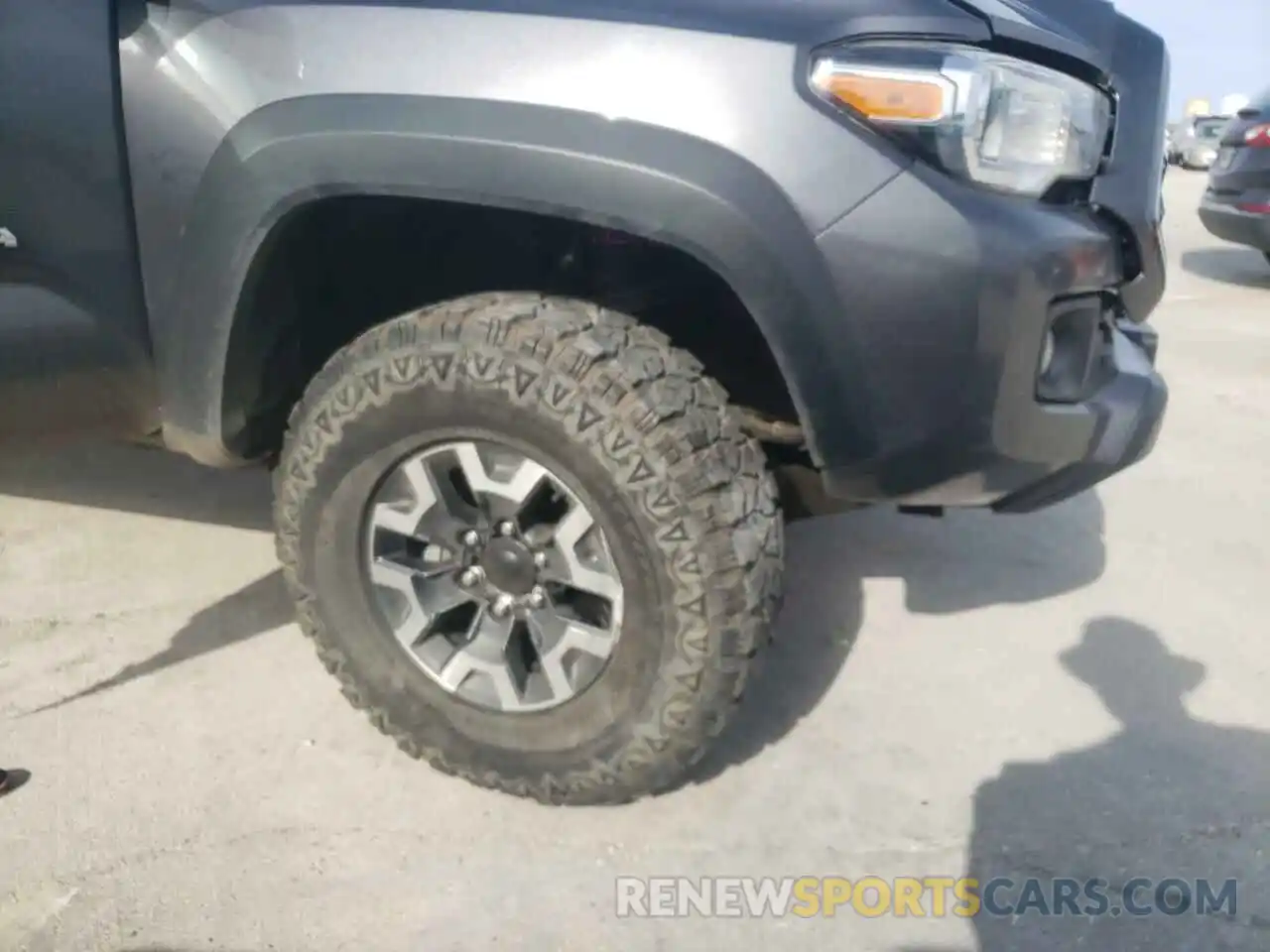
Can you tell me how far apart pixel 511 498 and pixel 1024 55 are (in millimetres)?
1199

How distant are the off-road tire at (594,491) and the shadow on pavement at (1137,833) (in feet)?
2.06

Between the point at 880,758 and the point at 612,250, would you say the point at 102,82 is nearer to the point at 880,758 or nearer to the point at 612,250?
the point at 612,250

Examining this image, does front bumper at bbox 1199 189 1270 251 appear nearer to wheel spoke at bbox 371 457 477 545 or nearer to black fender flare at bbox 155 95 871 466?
black fender flare at bbox 155 95 871 466

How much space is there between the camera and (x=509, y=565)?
211 centimetres

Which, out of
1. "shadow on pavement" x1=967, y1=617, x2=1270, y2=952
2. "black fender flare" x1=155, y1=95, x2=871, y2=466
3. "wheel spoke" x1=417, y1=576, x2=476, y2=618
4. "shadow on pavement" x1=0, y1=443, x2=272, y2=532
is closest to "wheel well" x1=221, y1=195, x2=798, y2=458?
"black fender flare" x1=155, y1=95, x2=871, y2=466

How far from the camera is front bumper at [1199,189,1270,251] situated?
7262 mm

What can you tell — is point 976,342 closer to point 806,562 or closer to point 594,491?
point 594,491

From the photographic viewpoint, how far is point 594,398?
6.19 ft

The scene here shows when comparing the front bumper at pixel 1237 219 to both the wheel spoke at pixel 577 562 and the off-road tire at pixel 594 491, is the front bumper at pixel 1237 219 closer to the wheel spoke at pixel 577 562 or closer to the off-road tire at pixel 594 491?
the off-road tire at pixel 594 491

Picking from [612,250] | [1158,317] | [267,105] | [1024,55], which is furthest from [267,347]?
[1158,317]

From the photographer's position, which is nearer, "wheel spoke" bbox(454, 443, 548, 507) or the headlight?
the headlight

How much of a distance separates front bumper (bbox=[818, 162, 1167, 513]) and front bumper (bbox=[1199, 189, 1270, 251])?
6.25 m

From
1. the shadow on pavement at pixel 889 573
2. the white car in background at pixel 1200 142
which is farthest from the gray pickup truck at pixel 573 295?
the white car in background at pixel 1200 142

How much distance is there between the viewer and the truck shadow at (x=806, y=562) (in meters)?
2.59
